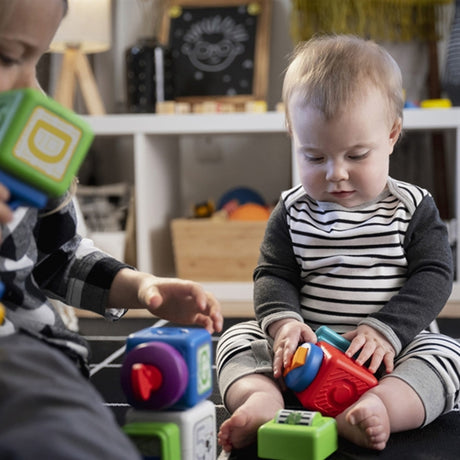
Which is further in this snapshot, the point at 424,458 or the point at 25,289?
the point at 424,458

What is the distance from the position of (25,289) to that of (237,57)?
5.59 feet

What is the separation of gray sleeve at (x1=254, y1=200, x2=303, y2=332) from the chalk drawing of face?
Result: 49.6 inches

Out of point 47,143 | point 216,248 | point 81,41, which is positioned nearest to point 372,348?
point 47,143

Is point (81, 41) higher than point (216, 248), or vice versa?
point (81, 41)

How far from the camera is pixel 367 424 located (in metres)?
0.89

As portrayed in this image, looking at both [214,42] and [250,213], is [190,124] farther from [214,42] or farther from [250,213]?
[214,42]

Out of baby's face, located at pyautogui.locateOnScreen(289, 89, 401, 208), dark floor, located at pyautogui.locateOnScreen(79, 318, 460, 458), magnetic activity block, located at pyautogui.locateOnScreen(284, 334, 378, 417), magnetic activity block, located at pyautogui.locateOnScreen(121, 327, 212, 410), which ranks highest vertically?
baby's face, located at pyautogui.locateOnScreen(289, 89, 401, 208)

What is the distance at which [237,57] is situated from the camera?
2.35 meters

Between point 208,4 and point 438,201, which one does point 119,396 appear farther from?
point 208,4

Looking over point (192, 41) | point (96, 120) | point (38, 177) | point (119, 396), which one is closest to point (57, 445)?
point (38, 177)

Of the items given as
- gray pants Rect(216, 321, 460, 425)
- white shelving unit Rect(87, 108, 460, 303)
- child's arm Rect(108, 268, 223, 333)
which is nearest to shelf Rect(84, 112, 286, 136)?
white shelving unit Rect(87, 108, 460, 303)

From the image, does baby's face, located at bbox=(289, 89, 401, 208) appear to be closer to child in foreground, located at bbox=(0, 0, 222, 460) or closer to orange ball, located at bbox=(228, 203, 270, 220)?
child in foreground, located at bbox=(0, 0, 222, 460)

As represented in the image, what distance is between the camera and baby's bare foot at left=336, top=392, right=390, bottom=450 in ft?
2.93

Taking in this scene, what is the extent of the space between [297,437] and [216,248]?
3.77 ft
